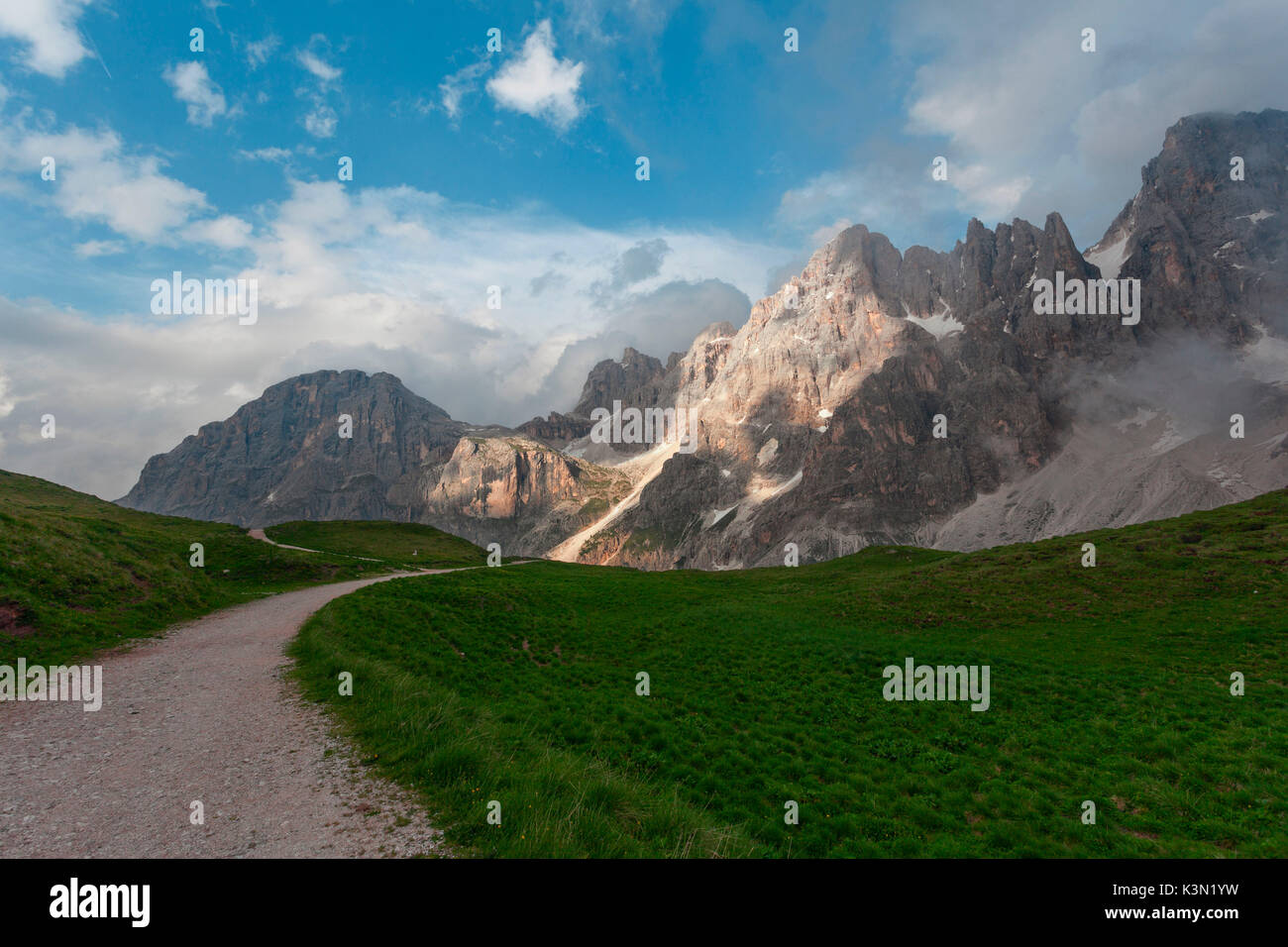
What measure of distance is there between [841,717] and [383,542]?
90345 mm

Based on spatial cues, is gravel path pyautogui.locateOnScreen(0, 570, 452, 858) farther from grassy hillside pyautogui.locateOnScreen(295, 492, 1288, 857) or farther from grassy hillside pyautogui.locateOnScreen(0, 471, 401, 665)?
grassy hillside pyautogui.locateOnScreen(0, 471, 401, 665)

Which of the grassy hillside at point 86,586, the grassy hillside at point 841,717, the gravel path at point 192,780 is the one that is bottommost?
the grassy hillside at point 841,717

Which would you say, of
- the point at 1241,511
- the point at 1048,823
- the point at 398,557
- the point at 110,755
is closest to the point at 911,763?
the point at 1048,823

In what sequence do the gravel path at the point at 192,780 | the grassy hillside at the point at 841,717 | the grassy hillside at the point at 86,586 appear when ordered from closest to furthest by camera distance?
the gravel path at the point at 192,780, the grassy hillside at the point at 841,717, the grassy hillside at the point at 86,586

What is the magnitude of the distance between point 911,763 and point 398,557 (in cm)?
7818

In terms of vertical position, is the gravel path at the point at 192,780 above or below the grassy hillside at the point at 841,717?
above

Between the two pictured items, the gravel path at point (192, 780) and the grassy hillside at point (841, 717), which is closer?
the gravel path at point (192, 780)

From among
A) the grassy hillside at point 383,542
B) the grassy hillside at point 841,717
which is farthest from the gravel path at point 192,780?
the grassy hillside at point 383,542

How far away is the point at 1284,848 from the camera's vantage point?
34.5 feet

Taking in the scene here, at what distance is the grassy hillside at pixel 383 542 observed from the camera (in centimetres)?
7962

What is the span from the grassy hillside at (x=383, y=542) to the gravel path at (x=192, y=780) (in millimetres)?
60146

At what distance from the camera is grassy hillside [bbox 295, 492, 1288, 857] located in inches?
388

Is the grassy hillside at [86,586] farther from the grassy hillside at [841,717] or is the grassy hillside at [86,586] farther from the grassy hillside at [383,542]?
the grassy hillside at [383,542]
